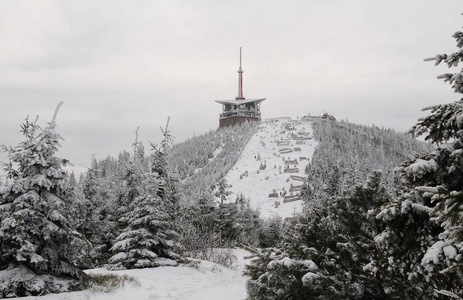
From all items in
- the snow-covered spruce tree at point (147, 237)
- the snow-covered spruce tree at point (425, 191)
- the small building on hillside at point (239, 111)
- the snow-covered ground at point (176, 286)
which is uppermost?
the small building on hillside at point (239, 111)

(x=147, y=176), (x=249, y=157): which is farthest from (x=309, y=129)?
(x=147, y=176)

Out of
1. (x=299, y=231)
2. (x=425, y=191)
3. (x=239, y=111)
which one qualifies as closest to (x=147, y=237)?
(x=299, y=231)

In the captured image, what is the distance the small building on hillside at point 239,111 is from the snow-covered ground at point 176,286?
106 m

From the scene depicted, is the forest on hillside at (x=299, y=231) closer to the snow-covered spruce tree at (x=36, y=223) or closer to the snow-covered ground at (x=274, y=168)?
the snow-covered spruce tree at (x=36, y=223)

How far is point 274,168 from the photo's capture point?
6825 centimetres

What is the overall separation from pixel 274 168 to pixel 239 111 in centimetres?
5830

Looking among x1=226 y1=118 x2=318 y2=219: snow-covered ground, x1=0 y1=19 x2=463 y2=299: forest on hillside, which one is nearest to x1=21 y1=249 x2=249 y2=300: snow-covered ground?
x1=0 y1=19 x2=463 y2=299: forest on hillside

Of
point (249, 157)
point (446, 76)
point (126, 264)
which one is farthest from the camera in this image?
point (249, 157)

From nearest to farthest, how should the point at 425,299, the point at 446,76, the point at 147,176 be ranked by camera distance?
the point at 446,76
the point at 425,299
the point at 147,176

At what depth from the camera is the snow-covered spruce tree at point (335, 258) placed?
5289 millimetres

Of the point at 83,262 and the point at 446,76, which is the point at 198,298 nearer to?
the point at 83,262

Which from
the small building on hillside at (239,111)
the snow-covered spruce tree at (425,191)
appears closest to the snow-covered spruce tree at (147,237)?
the snow-covered spruce tree at (425,191)

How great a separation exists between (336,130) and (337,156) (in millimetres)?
23888

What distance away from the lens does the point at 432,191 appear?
10.6ft
